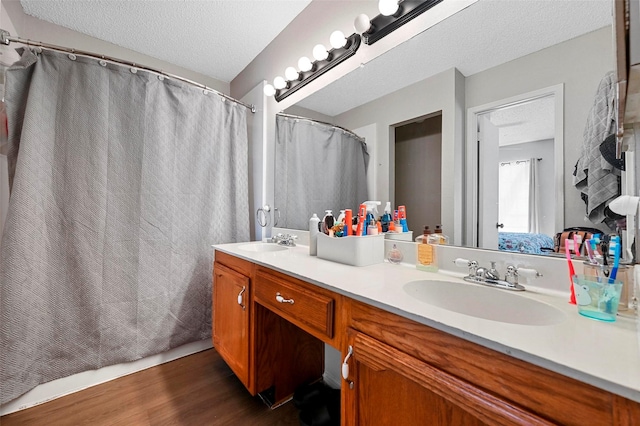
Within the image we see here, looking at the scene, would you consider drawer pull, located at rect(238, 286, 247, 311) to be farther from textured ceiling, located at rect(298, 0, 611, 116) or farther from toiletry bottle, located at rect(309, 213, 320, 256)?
textured ceiling, located at rect(298, 0, 611, 116)

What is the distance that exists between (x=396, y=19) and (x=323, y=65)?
519mm

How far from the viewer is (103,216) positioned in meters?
1.55

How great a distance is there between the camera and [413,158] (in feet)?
4.00

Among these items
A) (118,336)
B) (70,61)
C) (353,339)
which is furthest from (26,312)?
(353,339)

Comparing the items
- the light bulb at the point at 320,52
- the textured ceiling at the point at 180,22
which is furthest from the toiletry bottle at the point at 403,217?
the textured ceiling at the point at 180,22

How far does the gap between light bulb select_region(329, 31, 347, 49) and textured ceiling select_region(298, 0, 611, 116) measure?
0.18m

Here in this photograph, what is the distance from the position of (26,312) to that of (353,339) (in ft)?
5.66

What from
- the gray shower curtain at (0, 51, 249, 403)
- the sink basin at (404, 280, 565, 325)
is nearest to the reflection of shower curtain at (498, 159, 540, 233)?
the sink basin at (404, 280, 565, 325)

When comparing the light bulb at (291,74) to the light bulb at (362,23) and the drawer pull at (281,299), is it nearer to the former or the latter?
the light bulb at (362,23)

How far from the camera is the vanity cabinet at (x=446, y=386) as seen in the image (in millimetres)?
410

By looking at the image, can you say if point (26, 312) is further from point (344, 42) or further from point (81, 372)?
point (344, 42)

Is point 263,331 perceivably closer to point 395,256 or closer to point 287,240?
point 287,240

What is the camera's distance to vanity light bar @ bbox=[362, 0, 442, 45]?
3.70 ft

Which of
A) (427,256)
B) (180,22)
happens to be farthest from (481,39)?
(180,22)
